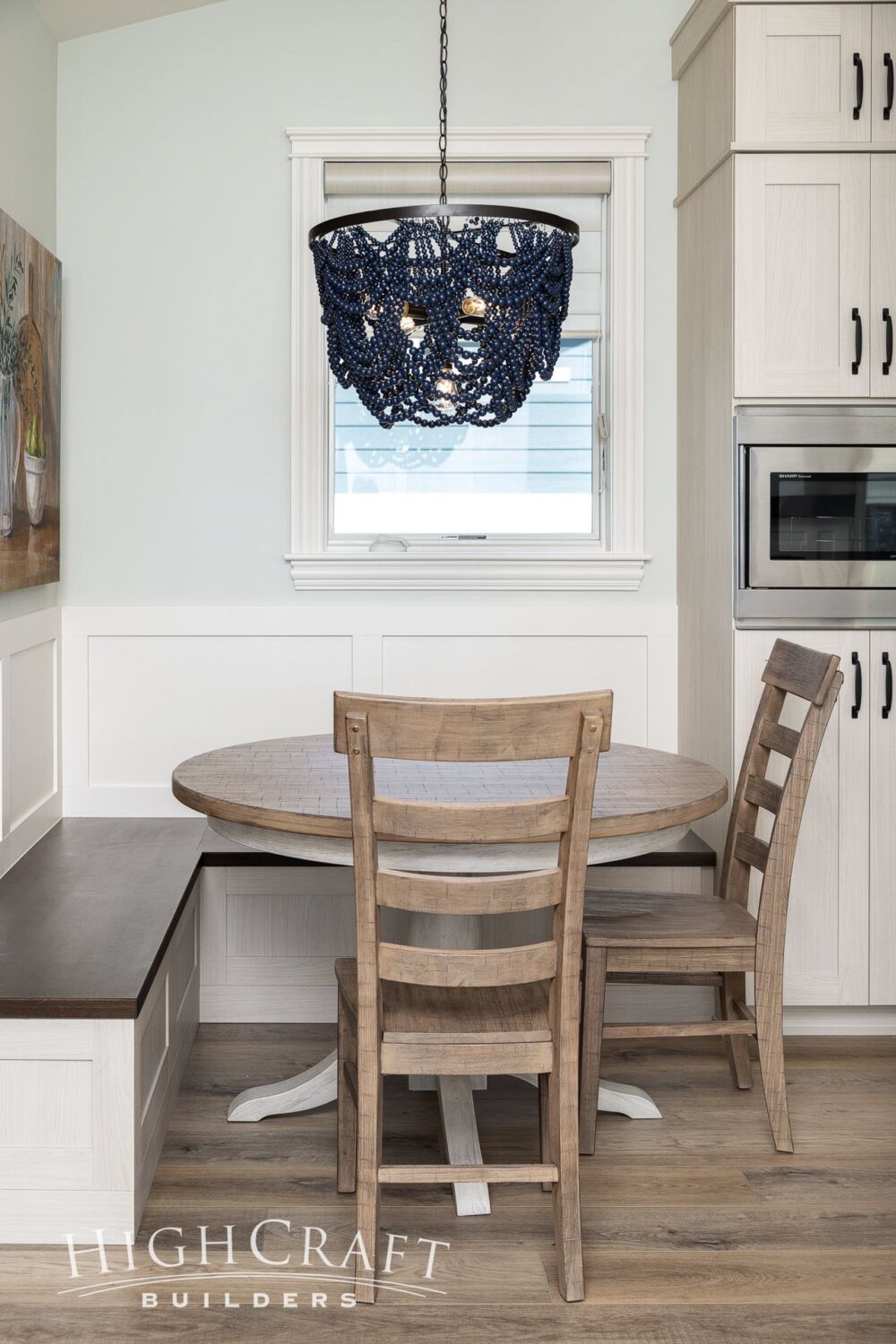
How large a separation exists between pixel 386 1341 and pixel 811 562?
1.97 meters

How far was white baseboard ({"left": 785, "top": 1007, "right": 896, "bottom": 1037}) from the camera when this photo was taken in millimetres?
3072

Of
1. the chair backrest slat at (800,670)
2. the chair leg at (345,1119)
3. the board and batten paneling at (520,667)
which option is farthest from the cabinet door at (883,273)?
the chair leg at (345,1119)

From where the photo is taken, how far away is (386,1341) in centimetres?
180

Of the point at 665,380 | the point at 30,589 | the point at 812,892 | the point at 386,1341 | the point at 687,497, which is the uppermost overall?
the point at 665,380

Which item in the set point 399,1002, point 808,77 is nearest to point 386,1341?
point 399,1002

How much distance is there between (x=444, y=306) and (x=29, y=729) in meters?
1.63

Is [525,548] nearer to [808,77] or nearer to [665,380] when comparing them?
[665,380]

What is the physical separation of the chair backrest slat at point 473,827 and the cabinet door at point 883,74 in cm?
187

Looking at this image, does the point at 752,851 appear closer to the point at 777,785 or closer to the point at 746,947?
the point at 777,785

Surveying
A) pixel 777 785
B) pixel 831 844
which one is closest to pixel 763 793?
pixel 777 785

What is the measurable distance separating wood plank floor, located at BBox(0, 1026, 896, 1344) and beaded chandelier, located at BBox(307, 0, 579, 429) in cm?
143

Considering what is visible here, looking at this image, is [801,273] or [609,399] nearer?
[801,273]

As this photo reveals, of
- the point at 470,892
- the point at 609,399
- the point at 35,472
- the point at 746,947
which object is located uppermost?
the point at 609,399

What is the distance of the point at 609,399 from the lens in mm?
3480
